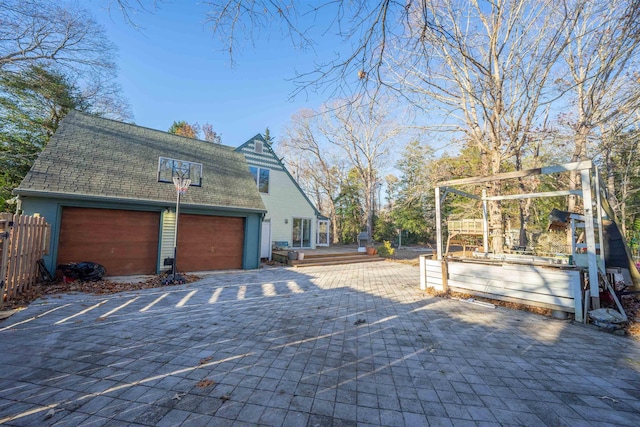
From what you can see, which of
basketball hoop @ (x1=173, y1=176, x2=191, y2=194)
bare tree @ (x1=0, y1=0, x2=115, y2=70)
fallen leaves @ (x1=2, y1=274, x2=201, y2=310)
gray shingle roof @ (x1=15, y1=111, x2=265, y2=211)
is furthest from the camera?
bare tree @ (x1=0, y1=0, x2=115, y2=70)

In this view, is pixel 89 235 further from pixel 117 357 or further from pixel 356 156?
pixel 356 156

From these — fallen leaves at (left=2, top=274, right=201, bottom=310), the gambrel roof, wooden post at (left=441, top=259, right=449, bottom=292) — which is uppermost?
the gambrel roof

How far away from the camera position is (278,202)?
Answer: 14.6m

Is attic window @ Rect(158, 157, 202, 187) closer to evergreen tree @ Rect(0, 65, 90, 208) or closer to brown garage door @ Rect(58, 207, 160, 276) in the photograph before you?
brown garage door @ Rect(58, 207, 160, 276)

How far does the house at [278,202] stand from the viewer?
1402 centimetres

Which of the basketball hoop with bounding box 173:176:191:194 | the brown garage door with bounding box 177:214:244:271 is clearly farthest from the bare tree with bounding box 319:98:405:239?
the basketball hoop with bounding box 173:176:191:194

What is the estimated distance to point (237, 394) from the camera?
234 centimetres

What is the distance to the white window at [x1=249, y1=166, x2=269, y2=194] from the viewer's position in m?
14.1

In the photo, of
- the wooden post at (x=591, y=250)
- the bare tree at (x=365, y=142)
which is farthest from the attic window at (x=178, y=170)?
the wooden post at (x=591, y=250)

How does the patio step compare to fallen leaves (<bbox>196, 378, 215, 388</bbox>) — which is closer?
fallen leaves (<bbox>196, 378, 215, 388</bbox>)

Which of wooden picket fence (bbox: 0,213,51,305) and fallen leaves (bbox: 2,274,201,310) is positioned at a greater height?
wooden picket fence (bbox: 0,213,51,305)

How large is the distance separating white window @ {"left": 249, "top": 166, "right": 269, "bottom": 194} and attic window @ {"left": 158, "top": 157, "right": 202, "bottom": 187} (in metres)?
3.62

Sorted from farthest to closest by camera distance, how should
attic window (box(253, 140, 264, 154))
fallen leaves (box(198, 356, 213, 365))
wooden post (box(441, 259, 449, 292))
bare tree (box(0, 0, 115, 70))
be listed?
attic window (box(253, 140, 264, 154))
bare tree (box(0, 0, 115, 70))
wooden post (box(441, 259, 449, 292))
fallen leaves (box(198, 356, 213, 365))

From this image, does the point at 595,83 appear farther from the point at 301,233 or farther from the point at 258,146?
→ the point at 258,146
